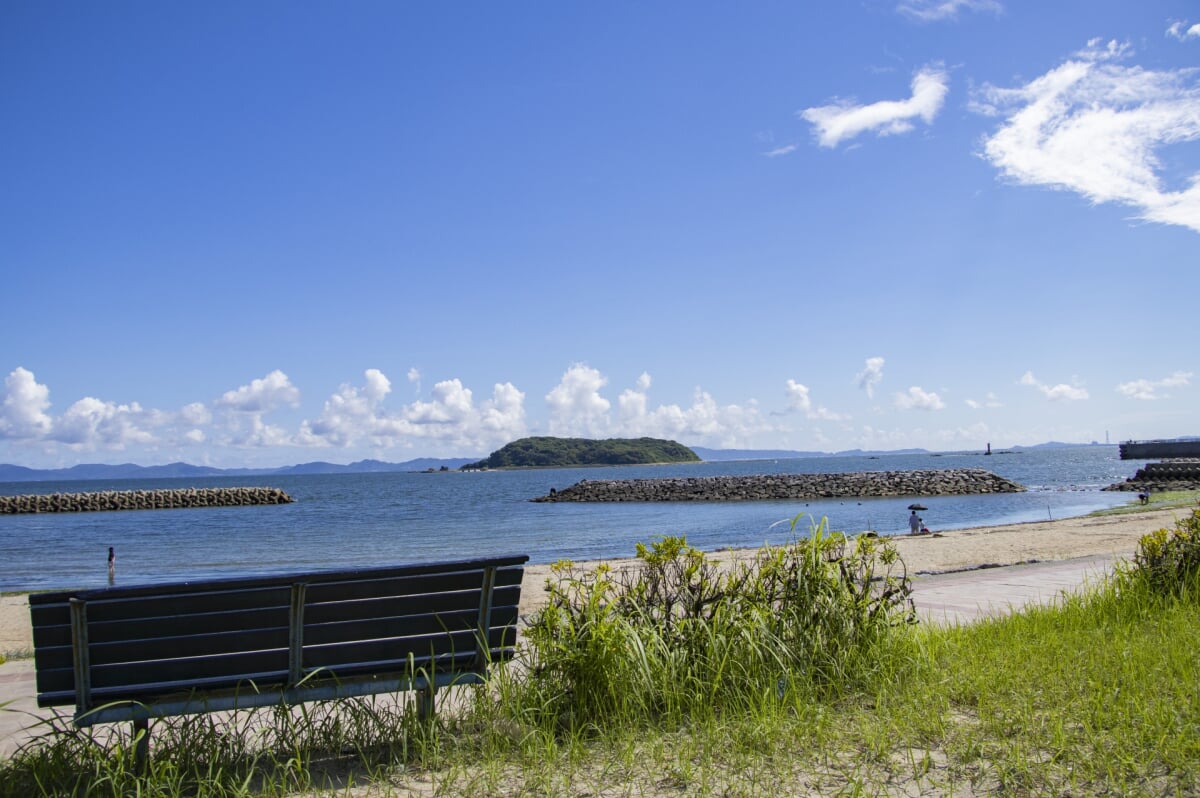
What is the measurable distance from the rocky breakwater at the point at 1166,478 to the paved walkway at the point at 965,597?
138 ft

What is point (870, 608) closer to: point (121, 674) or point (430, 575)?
point (430, 575)

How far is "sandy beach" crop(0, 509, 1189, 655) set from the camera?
12.4m

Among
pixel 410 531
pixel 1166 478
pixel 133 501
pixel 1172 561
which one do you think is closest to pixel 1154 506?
pixel 1172 561

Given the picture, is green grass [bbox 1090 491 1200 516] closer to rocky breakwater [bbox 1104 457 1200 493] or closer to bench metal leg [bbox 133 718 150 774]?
rocky breakwater [bbox 1104 457 1200 493]

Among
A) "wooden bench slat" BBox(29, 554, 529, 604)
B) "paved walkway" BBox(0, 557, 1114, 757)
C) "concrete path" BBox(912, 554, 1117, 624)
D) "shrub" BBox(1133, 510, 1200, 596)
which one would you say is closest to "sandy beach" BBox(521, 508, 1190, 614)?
"concrete path" BBox(912, 554, 1117, 624)

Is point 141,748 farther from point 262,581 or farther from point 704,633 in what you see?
point 704,633

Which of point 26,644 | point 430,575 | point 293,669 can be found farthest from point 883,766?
point 26,644

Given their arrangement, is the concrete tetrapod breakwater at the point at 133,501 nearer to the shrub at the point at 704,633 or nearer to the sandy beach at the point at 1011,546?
the sandy beach at the point at 1011,546

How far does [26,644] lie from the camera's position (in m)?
9.91

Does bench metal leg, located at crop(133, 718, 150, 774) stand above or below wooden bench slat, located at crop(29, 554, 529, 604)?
below

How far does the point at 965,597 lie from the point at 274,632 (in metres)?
7.27

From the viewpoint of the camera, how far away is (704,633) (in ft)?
15.0

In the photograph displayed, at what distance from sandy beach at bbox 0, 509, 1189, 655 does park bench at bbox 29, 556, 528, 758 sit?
6777mm

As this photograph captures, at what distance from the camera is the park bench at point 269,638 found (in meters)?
3.61
